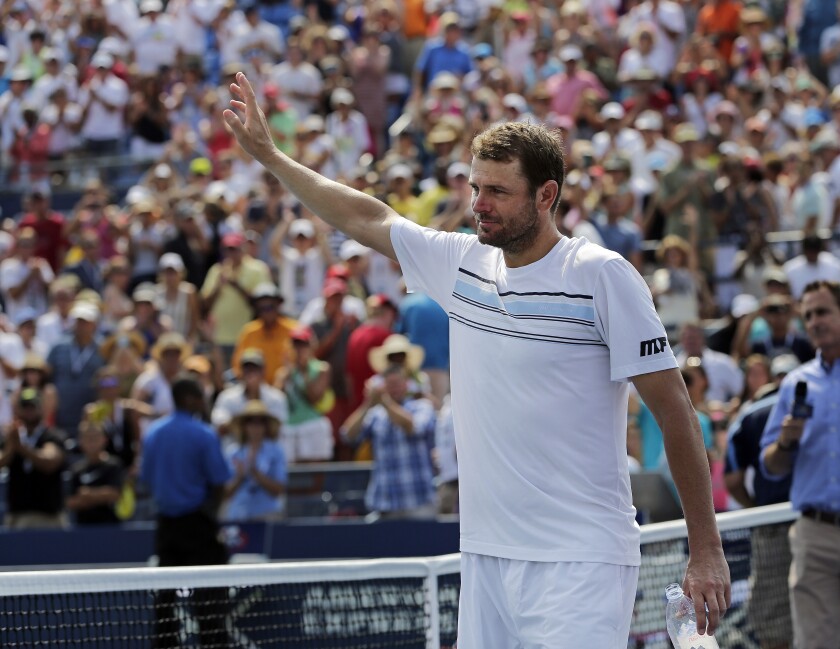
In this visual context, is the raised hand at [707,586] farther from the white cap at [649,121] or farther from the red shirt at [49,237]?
the red shirt at [49,237]

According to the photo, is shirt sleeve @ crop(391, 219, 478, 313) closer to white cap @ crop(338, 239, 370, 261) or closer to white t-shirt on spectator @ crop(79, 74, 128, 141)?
white cap @ crop(338, 239, 370, 261)

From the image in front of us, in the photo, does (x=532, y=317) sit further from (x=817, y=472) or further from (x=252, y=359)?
(x=252, y=359)

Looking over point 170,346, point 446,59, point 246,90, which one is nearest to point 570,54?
point 446,59

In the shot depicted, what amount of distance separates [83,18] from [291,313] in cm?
853

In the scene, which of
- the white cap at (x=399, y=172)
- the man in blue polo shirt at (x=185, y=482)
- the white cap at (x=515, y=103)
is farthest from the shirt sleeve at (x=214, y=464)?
the white cap at (x=515, y=103)

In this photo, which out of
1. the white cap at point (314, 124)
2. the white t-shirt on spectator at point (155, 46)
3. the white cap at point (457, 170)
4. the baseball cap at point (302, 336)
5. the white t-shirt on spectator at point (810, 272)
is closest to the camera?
the baseball cap at point (302, 336)

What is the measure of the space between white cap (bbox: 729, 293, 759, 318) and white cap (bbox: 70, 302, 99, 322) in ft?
18.7

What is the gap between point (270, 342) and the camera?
13.8 meters

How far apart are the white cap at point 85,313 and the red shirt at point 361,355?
257 cm

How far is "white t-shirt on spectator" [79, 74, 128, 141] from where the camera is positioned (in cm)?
1981

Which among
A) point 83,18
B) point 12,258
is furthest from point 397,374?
point 83,18

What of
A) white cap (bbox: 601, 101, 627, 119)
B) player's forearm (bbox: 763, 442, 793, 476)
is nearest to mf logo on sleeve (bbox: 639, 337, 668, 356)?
player's forearm (bbox: 763, 442, 793, 476)

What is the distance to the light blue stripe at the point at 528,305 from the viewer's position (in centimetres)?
429

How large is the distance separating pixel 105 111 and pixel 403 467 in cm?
1020
